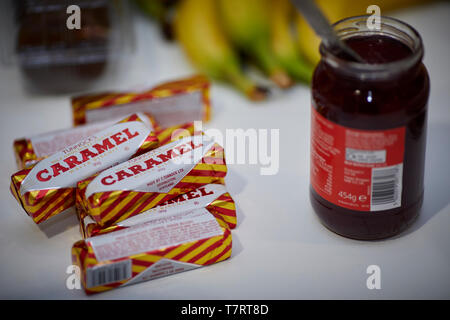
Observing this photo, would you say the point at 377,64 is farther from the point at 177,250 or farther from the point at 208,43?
the point at 208,43

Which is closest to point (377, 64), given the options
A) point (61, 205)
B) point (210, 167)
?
point (210, 167)

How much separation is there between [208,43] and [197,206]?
517mm

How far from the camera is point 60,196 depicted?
1.00 metres

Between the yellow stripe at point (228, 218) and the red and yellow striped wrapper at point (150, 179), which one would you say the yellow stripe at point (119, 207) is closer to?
the red and yellow striped wrapper at point (150, 179)

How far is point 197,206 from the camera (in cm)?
100

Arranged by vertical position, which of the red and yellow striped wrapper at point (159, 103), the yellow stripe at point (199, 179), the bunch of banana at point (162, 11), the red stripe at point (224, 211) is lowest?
the red stripe at point (224, 211)

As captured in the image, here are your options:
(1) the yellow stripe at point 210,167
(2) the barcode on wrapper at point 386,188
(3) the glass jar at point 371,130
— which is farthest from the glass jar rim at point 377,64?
(1) the yellow stripe at point 210,167

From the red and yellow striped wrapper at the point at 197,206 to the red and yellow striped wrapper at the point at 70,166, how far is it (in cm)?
5

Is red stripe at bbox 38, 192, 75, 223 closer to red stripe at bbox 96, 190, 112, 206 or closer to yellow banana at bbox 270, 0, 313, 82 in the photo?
red stripe at bbox 96, 190, 112, 206

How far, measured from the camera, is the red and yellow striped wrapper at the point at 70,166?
99cm

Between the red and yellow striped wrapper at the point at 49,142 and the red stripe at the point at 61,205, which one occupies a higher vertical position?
the red and yellow striped wrapper at the point at 49,142
